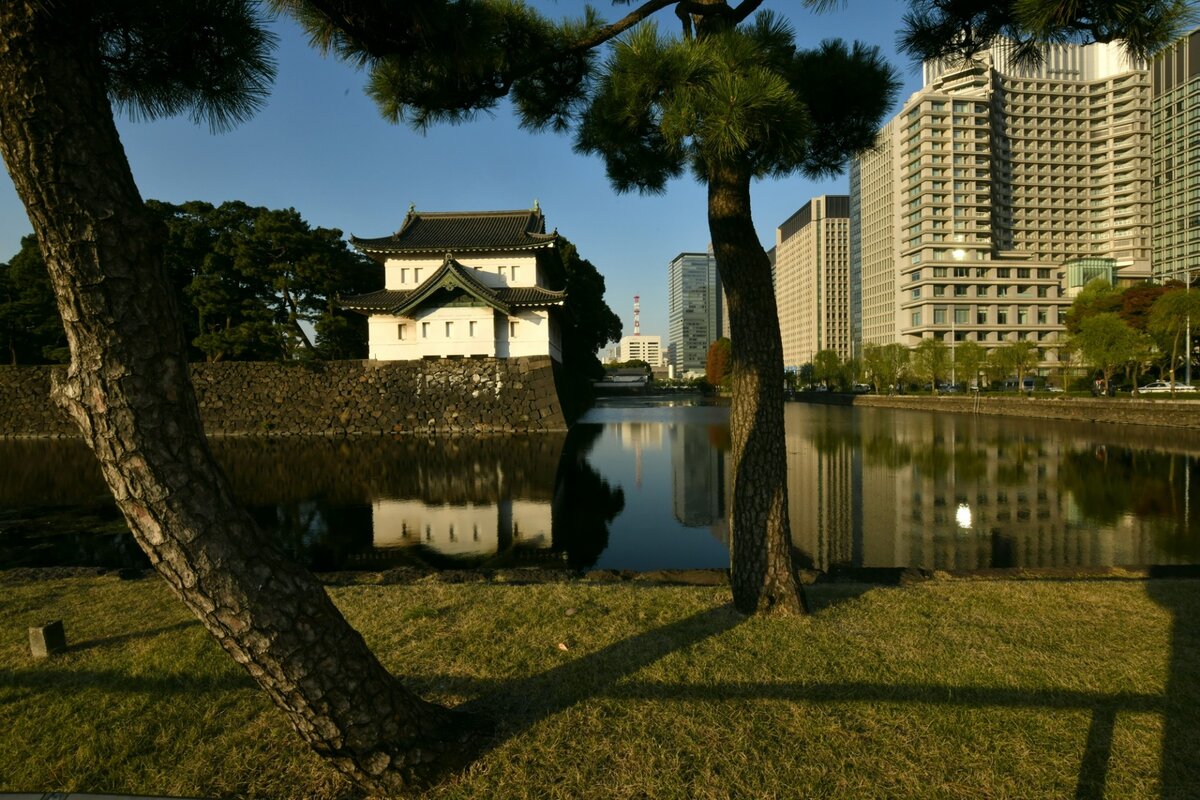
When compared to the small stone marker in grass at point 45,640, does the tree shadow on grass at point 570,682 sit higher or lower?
lower

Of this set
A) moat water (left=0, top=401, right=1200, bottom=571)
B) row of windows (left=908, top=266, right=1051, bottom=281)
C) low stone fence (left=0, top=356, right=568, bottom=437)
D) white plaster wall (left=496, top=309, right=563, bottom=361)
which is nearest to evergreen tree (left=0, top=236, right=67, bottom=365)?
low stone fence (left=0, top=356, right=568, bottom=437)

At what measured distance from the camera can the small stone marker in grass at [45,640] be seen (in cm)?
312

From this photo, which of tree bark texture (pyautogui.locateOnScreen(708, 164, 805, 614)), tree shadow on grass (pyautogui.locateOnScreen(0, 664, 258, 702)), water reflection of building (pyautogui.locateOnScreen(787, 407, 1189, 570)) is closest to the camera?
tree shadow on grass (pyautogui.locateOnScreen(0, 664, 258, 702))

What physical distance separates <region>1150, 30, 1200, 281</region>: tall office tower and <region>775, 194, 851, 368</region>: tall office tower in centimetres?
3333

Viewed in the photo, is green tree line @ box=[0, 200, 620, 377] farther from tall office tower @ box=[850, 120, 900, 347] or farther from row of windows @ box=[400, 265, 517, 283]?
tall office tower @ box=[850, 120, 900, 347]

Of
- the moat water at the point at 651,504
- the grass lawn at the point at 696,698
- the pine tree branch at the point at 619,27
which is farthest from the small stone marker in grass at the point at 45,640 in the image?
the pine tree branch at the point at 619,27

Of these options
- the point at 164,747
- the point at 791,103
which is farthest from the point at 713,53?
the point at 164,747

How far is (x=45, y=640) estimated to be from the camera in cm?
313

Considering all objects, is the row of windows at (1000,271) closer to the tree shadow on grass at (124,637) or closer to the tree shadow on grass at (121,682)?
the tree shadow on grass at (124,637)

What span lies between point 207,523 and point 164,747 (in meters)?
1.29

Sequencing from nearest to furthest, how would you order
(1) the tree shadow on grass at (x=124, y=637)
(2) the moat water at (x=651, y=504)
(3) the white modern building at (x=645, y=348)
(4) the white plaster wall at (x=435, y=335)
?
(1) the tree shadow on grass at (x=124, y=637)
(2) the moat water at (x=651, y=504)
(4) the white plaster wall at (x=435, y=335)
(3) the white modern building at (x=645, y=348)

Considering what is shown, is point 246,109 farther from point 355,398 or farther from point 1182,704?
point 355,398

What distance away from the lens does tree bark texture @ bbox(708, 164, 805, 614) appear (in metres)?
3.53

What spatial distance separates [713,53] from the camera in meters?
3.07
